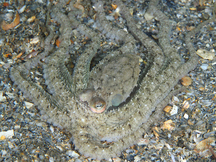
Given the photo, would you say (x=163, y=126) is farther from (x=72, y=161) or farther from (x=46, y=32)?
(x=46, y=32)

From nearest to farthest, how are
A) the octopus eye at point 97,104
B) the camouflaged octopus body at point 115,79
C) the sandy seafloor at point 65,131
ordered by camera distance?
1. the octopus eye at point 97,104
2. the sandy seafloor at point 65,131
3. the camouflaged octopus body at point 115,79

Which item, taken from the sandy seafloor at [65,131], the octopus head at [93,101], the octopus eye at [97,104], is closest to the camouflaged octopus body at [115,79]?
the octopus head at [93,101]

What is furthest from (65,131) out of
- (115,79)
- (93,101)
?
(115,79)

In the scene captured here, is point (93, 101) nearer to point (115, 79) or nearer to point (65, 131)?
point (115, 79)

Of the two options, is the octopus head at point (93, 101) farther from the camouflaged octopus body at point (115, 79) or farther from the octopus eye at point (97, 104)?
the camouflaged octopus body at point (115, 79)

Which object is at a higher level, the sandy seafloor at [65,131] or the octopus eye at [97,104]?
the octopus eye at [97,104]
